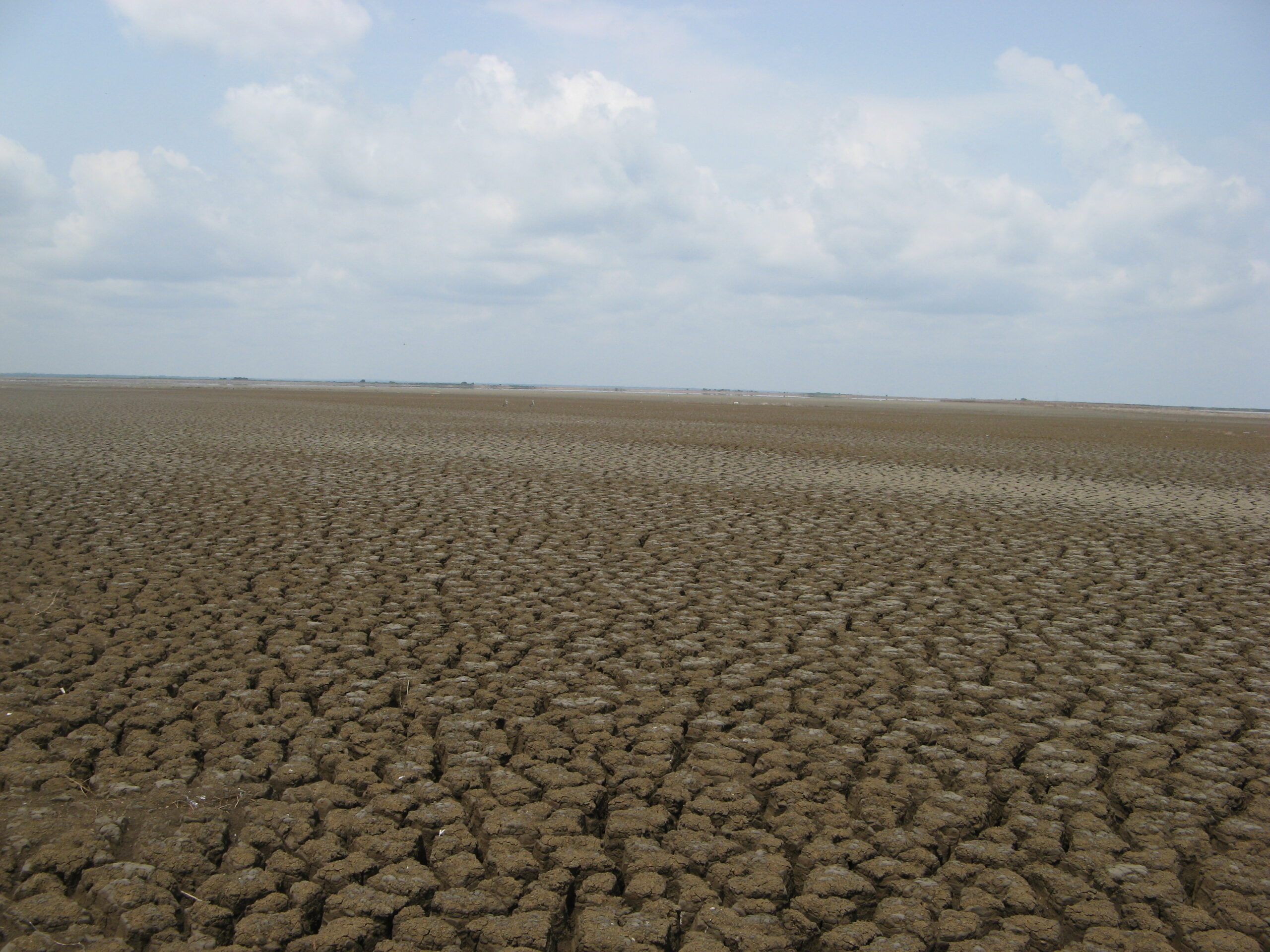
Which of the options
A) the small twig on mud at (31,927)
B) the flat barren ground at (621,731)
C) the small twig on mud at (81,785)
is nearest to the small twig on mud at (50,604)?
the flat barren ground at (621,731)

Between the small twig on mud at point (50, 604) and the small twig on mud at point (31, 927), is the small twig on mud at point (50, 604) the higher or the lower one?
the higher one

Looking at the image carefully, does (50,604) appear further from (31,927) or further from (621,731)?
(621,731)

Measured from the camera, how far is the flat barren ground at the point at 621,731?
2.84 m

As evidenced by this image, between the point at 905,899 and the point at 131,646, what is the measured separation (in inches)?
176

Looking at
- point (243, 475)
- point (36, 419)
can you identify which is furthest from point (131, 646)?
point (36, 419)

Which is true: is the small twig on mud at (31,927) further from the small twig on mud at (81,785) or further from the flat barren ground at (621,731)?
the small twig on mud at (81,785)

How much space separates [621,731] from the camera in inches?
162

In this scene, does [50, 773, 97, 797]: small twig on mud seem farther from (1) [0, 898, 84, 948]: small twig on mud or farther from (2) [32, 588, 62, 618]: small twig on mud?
(2) [32, 588, 62, 618]: small twig on mud

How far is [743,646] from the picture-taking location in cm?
534

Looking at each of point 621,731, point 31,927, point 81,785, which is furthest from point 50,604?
point 621,731

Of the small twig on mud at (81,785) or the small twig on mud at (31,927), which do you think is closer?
the small twig on mud at (31,927)

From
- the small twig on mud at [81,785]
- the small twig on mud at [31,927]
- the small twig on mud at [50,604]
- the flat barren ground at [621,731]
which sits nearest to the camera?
the small twig on mud at [31,927]

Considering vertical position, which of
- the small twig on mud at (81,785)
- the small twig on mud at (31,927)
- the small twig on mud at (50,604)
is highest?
the small twig on mud at (50,604)

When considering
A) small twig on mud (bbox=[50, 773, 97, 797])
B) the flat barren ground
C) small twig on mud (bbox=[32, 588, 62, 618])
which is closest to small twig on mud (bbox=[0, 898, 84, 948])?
the flat barren ground
